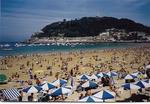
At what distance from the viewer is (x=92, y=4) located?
53.3 ft

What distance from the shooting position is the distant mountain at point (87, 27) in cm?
1662

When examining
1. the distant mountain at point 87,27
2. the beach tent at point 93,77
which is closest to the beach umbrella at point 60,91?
the beach tent at point 93,77

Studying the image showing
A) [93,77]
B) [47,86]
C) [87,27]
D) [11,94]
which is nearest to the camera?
[11,94]

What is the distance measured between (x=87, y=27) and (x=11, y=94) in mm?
5590

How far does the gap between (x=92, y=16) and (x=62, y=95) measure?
4252mm

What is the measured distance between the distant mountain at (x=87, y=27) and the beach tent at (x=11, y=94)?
134 inches

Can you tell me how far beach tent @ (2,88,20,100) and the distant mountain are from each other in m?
3.40

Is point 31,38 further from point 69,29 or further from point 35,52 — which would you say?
point 35,52

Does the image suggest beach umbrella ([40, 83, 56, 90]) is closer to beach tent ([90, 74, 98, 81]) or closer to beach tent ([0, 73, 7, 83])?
beach tent ([0, 73, 7, 83])

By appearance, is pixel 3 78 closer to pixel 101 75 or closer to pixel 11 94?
pixel 11 94

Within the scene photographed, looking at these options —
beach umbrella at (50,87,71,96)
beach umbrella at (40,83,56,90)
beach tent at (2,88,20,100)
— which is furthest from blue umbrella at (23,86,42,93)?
beach umbrella at (50,87,71,96)

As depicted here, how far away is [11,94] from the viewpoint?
15688 mm

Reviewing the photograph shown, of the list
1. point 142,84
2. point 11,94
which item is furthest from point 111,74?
point 11,94

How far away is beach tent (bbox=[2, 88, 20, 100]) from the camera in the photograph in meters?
15.5
